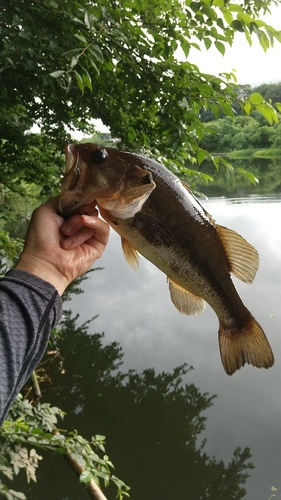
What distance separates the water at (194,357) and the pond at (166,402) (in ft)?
0.07

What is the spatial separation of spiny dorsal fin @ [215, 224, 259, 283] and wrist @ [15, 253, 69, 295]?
734 mm

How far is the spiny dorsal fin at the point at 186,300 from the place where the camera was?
1816 mm

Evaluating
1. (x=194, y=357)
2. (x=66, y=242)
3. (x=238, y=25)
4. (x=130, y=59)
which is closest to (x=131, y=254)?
(x=66, y=242)

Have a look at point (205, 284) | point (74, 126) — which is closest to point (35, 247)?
Answer: point (205, 284)

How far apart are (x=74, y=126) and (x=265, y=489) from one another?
20.0 ft

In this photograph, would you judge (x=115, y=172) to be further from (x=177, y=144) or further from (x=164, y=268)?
(x=177, y=144)

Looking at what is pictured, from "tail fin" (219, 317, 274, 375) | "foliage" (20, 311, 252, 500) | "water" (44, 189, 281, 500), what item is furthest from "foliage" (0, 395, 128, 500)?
"water" (44, 189, 281, 500)

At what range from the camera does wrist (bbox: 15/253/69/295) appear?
1403 millimetres

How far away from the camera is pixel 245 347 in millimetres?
1752

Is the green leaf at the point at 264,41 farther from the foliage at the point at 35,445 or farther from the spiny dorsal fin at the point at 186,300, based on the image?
the foliage at the point at 35,445

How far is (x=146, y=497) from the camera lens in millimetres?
5352

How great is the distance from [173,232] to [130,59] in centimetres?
214

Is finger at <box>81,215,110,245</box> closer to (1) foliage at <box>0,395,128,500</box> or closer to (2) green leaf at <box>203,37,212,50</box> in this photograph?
(1) foliage at <box>0,395,128,500</box>

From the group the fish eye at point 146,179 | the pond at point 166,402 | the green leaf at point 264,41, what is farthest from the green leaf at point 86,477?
the pond at point 166,402
